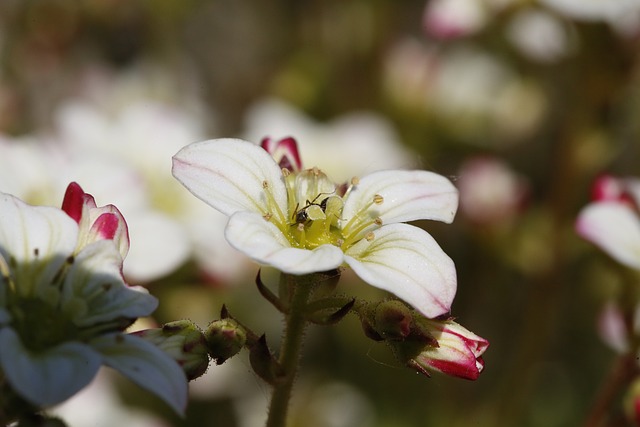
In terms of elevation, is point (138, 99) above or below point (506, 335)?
above

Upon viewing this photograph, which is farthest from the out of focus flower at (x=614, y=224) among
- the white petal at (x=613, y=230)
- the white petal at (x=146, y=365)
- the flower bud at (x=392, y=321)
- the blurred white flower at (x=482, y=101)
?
the blurred white flower at (x=482, y=101)

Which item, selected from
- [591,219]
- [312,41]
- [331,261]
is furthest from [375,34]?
[331,261]

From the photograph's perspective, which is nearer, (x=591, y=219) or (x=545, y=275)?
(x=591, y=219)

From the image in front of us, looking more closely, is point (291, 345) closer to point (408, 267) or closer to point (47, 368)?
point (408, 267)

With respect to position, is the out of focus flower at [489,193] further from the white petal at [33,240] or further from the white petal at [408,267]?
the white petal at [33,240]

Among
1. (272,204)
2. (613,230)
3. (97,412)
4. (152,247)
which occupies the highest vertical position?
(272,204)

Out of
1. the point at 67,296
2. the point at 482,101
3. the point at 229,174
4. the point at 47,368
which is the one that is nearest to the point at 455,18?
the point at 482,101

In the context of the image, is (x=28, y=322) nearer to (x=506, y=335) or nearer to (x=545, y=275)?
(x=545, y=275)
